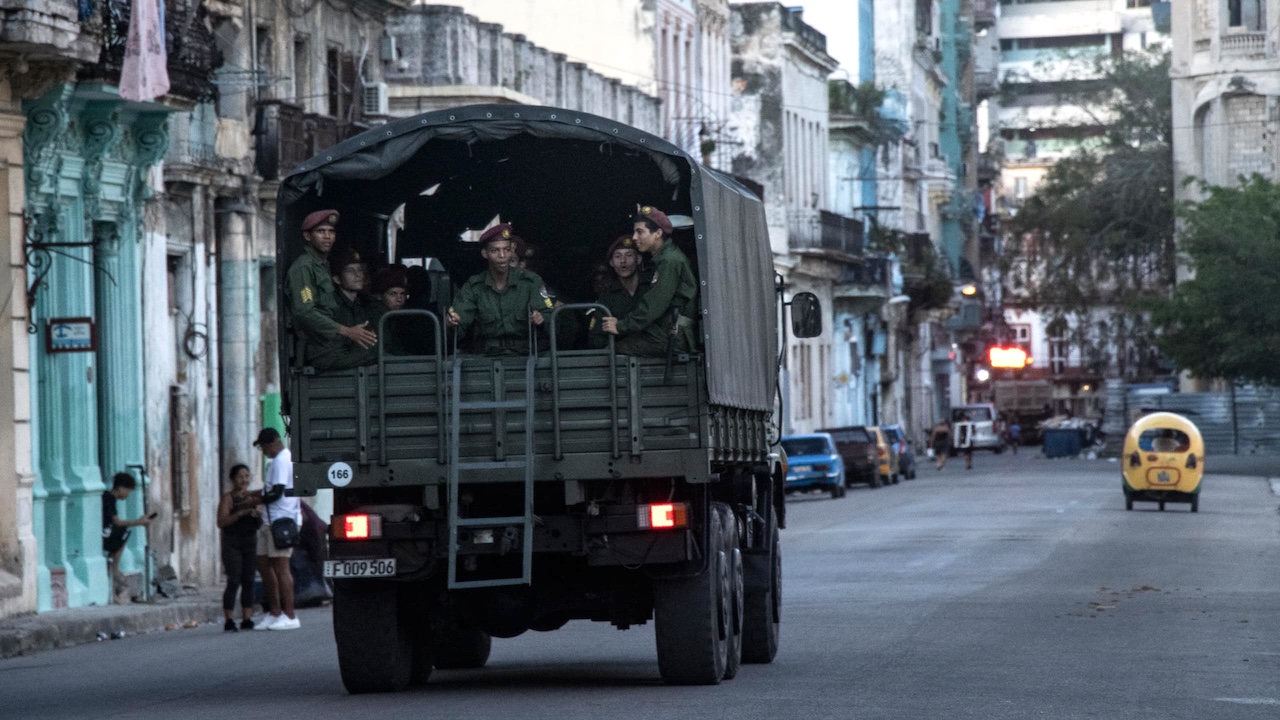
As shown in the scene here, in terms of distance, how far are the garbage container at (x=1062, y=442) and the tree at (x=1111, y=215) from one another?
309 cm

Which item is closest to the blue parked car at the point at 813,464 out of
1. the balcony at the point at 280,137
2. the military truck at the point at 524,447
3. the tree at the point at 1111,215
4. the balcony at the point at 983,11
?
the balcony at the point at 280,137

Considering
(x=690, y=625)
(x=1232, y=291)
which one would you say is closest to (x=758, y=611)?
(x=690, y=625)

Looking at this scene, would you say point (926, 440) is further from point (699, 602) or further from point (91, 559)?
point (699, 602)

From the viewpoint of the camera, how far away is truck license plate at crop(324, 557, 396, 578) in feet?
43.9

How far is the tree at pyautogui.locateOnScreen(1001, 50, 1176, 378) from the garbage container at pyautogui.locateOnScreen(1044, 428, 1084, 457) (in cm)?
309

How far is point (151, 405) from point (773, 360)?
1369cm

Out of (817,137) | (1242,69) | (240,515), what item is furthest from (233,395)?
(1242,69)

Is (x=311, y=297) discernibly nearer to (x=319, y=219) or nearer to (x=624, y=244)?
(x=319, y=219)

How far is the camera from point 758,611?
52.7 feet

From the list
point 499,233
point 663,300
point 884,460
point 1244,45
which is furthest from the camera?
point 1244,45

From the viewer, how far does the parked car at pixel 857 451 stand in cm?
5909

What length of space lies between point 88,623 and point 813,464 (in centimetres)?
3177

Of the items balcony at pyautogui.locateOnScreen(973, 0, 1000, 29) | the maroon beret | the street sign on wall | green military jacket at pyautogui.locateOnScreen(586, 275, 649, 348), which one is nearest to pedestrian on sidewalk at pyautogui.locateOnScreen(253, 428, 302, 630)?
the street sign on wall

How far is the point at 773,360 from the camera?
16.4m
